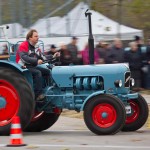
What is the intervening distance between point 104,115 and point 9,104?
1.77m

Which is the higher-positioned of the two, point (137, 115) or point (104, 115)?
point (104, 115)

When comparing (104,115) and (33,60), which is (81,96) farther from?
(33,60)

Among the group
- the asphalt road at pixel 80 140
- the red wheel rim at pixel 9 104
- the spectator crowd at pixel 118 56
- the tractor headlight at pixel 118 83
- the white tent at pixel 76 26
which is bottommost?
the asphalt road at pixel 80 140

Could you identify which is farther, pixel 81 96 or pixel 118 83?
pixel 81 96

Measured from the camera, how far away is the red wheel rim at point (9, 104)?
487 inches

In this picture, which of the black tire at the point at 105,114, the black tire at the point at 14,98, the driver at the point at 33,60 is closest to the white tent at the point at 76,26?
the driver at the point at 33,60

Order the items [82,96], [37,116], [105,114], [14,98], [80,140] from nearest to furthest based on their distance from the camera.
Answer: [80,140] < [105,114] < [14,98] < [82,96] < [37,116]

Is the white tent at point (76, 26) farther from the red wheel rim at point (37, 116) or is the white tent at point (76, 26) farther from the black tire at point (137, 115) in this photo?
the black tire at point (137, 115)

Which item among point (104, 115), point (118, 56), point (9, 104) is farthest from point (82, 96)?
point (118, 56)

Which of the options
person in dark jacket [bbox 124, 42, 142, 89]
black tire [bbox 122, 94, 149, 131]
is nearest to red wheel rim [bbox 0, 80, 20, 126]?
black tire [bbox 122, 94, 149, 131]

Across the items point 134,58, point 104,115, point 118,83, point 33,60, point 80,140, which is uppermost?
point 33,60

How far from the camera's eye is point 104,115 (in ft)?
39.8

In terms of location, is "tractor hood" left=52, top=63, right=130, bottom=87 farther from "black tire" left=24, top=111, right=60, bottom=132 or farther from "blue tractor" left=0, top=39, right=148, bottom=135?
"black tire" left=24, top=111, right=60, bottom=132

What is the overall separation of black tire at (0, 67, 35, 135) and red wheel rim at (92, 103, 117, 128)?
117 centimetres
